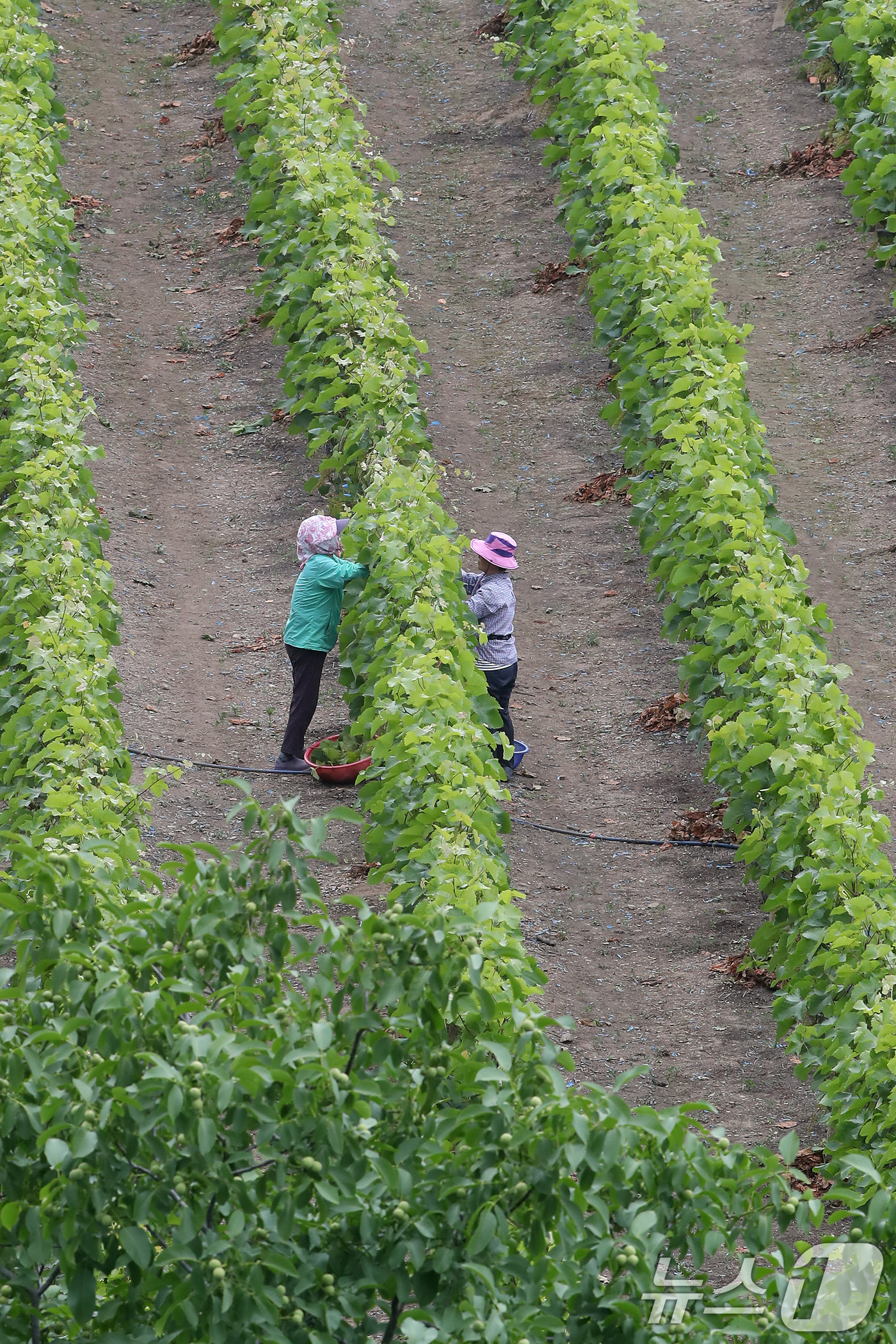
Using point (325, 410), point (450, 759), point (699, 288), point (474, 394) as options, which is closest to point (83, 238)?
point (474, 394)

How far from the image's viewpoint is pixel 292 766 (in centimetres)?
930

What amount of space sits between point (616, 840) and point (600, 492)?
4090mm

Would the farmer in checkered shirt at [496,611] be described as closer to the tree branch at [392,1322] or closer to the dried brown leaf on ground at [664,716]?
the dried brown leaf on ground at [664,716]

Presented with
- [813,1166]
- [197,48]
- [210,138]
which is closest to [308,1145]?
[813,1166]

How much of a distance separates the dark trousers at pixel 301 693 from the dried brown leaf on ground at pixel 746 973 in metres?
2.86

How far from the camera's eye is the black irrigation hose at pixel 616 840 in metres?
8.96

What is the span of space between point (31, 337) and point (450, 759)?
5068 mm

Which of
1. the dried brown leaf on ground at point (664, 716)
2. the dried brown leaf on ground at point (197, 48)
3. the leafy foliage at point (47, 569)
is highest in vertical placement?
the dried brown leaf on ground at point (197, 48)

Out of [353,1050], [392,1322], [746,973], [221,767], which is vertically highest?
[353,1050]

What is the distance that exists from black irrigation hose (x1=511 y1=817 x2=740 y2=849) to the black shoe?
1297 mm

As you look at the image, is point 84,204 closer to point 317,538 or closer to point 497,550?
point 317,538

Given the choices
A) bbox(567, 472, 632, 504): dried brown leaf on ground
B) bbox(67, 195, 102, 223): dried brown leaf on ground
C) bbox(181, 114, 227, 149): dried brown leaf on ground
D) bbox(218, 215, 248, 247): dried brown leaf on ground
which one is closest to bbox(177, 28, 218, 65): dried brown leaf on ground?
Result: bbox(181, 114, 227, 149): dried brown leaf on ground

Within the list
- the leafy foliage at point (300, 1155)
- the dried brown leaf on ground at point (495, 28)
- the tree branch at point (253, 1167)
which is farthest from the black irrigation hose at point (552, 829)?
the dried brown leaf on ground at point (495, 28)

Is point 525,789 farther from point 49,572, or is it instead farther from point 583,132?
point 583,132
